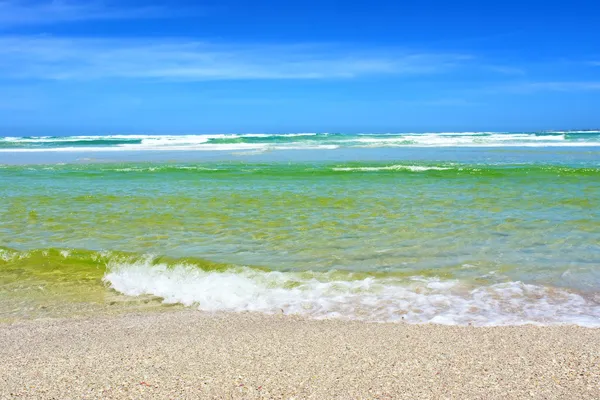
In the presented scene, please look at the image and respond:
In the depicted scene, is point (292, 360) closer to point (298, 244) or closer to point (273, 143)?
point (298, 244)

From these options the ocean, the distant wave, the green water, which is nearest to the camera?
the ocean

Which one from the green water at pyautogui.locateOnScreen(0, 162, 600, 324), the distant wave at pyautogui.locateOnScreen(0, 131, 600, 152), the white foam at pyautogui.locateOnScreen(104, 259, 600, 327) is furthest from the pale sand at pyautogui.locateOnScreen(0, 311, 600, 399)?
the distant wave at pyautogui.locateOnScreen(0, 131, 600, 152)

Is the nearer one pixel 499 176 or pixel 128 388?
pixel 128 388

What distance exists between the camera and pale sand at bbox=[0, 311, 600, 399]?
3.32m

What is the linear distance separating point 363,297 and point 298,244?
7.61ft

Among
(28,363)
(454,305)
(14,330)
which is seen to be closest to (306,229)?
(454,305)

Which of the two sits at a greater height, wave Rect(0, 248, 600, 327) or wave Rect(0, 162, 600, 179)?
wave Rect(0, 162, 600, 179)

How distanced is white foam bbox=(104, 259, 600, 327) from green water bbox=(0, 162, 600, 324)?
28 millimetres

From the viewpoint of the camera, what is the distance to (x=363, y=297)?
5.64 metres

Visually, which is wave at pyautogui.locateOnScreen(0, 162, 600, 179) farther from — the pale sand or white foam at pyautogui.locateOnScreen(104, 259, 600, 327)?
the pale sand

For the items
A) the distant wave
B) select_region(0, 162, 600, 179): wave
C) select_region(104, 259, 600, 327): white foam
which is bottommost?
select_region(104, 259, 600, 327): white foam

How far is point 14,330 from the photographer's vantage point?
15.7ft

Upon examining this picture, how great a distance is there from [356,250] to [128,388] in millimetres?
4503

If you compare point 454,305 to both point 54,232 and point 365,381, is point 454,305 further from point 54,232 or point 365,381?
point 54,232
